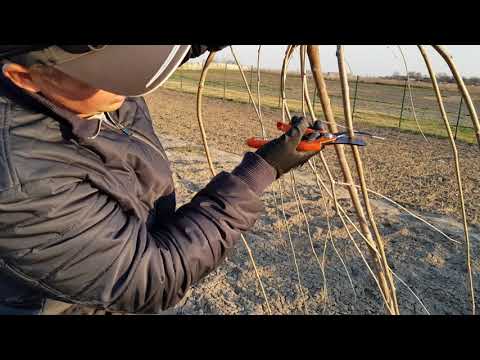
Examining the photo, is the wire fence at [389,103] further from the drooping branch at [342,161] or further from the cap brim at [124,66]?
the cap brim at [124,66]

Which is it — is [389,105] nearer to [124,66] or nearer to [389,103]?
[389,103]

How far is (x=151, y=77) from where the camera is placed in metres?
0.62

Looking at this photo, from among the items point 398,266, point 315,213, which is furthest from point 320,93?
point 315,213

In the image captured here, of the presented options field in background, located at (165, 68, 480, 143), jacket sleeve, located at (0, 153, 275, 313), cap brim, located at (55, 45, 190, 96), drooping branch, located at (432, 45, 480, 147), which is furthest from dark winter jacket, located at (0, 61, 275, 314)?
field in background, located at (165, 68, 480, 143)

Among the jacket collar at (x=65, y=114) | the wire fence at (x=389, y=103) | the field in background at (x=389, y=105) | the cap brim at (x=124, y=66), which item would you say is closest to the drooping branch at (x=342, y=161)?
the cap brim at (x=124, y=66)

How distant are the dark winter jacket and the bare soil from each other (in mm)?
325

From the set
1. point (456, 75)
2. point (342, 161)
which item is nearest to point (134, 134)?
point (342, 161)

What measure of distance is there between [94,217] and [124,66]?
0.26m

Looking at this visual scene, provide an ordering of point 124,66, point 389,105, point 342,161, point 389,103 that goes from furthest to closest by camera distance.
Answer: point 389,105, point 389,103, point 342,161, point 124,66

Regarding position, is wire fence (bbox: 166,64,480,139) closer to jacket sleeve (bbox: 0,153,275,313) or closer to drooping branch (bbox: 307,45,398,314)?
drooping branch (bbox: 307,45,398,314)

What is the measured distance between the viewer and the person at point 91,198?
1.95 feet

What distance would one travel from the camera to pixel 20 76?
2.07 ft
